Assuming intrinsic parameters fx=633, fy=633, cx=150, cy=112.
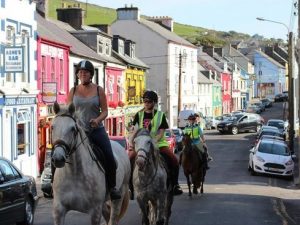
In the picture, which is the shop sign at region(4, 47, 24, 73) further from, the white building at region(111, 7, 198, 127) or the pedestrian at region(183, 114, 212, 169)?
the white building at region(111, 7, 198, 127)

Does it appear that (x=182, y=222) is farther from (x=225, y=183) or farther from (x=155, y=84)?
(x=155, y=84)

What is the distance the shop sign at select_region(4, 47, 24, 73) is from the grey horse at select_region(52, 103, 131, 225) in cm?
1769

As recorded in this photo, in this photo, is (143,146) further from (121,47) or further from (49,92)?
(121,47)

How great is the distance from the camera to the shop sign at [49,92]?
3141 cm

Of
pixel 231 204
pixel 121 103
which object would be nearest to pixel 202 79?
pixel 121 103

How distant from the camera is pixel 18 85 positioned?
94.8 ft

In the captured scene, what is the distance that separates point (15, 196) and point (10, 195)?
0.28 metres

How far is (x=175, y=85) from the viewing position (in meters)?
72.8

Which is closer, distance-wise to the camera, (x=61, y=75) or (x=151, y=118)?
(x=151, y=118)

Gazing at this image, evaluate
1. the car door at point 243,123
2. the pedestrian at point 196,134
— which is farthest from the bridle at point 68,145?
the car door at point 243,123

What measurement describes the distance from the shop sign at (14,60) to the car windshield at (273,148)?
12804 millimetres

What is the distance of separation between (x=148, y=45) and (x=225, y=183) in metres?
44.3

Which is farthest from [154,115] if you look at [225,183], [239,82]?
[239,82]

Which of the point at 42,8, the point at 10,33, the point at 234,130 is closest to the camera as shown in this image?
the point at 10,33
